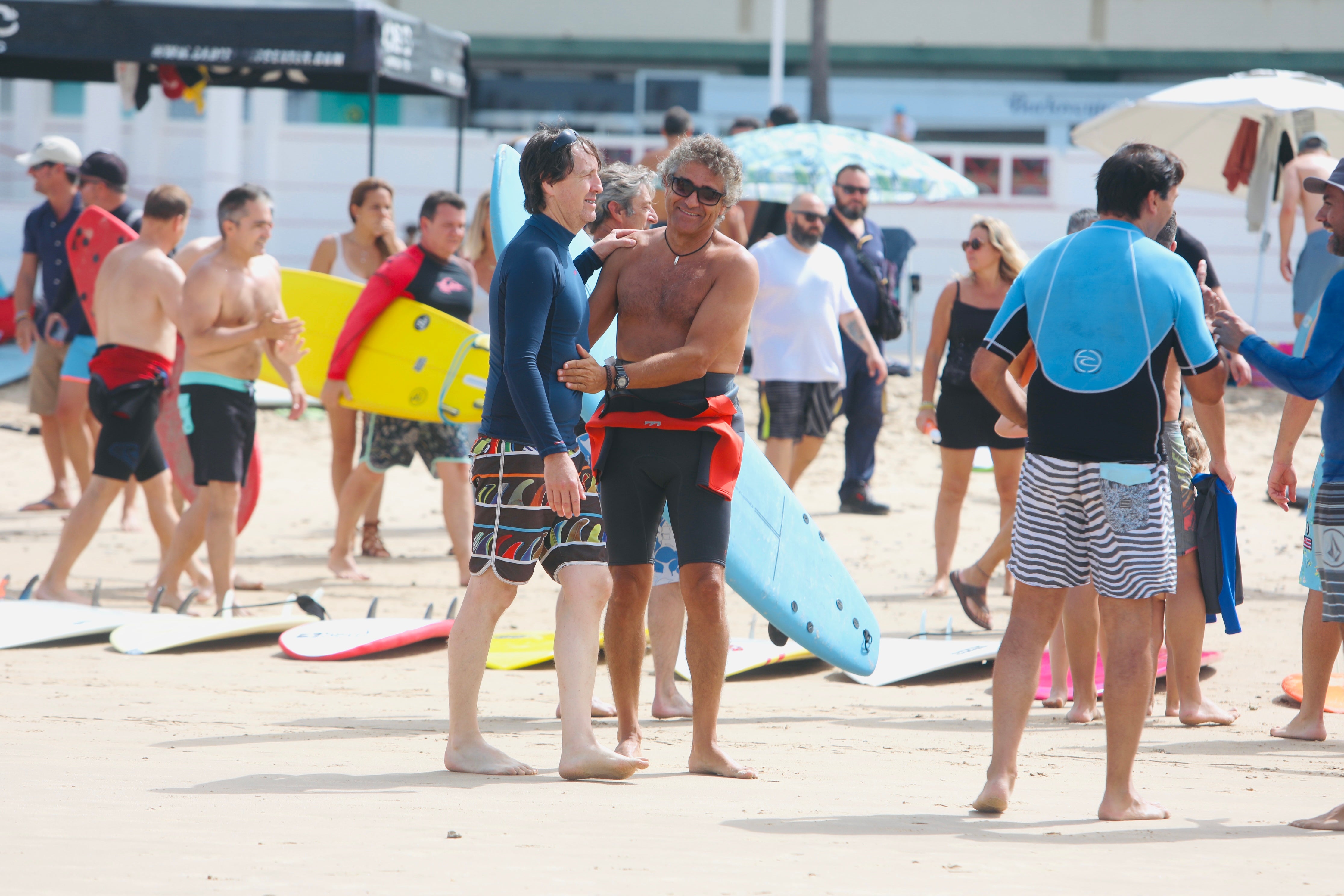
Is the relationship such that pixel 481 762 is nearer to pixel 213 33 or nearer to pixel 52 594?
pixel 52 594

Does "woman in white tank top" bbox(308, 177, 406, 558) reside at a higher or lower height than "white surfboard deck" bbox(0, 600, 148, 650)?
higher

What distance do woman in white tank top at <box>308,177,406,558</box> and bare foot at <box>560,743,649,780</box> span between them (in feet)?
12.7

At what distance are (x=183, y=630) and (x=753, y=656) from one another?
222cm

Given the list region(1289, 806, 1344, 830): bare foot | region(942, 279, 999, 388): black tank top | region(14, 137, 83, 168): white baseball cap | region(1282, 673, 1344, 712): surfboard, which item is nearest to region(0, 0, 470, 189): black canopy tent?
region(14, 137, 83, 168): white baseball cap

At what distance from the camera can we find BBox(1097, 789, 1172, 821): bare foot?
317cm

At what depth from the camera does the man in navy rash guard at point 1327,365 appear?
340 centimetres

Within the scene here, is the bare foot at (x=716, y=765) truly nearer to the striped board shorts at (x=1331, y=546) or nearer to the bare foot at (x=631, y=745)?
the bare foot at (x=631, y=745)

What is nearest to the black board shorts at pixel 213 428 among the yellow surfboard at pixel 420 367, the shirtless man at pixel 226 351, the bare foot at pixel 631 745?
the shirtless man at pixel 226 351

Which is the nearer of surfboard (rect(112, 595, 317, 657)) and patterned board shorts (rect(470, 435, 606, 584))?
patterned board shorts (rect(470, 435, 606, 584))

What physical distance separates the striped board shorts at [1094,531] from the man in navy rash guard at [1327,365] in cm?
43

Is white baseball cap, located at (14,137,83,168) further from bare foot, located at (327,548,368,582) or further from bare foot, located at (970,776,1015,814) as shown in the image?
bare foot, located at (970,776,1015,814)

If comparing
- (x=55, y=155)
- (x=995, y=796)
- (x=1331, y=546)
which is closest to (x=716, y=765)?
(x=995, y=796)

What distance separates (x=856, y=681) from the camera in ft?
17.4

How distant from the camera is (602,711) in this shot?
4.47 m
